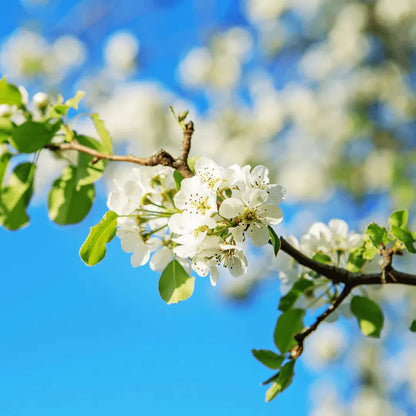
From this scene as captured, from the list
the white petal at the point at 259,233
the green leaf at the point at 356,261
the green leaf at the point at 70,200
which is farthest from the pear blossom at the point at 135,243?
the green leaf at the point at 356,261

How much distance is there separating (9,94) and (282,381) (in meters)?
0.71

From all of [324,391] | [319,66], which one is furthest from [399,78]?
[324,391]

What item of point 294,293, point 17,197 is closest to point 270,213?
point 294,293

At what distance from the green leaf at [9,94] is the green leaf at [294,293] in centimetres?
61

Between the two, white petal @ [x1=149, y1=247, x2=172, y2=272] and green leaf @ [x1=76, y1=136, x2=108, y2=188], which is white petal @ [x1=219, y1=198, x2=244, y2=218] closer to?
white petal @ [x1=149, y1=247, x2=172, y2=272]

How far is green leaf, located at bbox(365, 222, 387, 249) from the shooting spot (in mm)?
819

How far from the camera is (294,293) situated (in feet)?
3.11

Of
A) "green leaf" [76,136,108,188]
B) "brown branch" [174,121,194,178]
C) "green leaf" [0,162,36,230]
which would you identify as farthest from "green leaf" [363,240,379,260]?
"green leaf" [0,162,36,230]

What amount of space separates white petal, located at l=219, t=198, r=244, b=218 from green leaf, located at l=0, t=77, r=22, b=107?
1.61 ft

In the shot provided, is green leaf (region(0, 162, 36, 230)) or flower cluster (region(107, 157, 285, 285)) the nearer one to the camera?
flower cluster (region(107, 157, 285, 285))

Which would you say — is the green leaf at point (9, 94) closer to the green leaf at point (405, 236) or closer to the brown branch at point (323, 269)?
the brown branch at point (323, 269)

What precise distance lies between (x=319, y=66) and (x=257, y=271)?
7.10ft

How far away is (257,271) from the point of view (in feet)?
16.8

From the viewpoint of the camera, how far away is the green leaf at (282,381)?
33.4 inches
